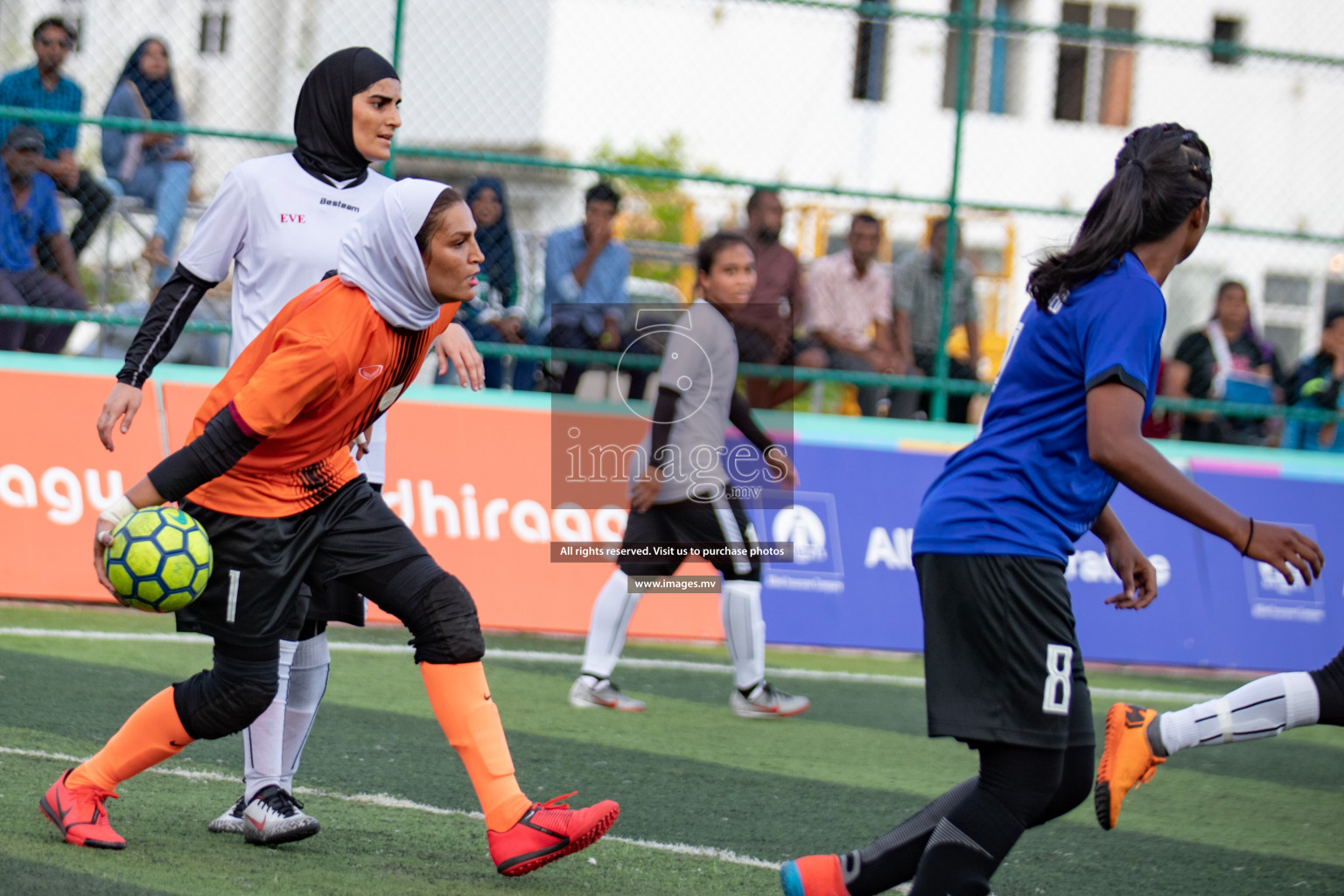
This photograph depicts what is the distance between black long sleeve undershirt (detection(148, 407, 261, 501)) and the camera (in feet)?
11.3

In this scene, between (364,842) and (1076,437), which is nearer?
(1076,437)

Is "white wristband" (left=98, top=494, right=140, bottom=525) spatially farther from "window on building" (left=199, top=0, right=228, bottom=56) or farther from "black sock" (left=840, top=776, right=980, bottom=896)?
"window on building" (left=199, top=0, right=228, bottom=56)

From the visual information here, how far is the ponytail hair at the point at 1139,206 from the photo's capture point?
10.2ft

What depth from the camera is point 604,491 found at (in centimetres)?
846

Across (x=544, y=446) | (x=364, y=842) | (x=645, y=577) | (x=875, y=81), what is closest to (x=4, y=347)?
(x=544, y=446)

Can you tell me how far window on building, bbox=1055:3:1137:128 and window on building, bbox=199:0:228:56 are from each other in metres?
14.5

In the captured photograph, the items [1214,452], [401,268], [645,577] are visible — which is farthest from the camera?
[1214,452]

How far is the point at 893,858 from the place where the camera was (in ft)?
10.9

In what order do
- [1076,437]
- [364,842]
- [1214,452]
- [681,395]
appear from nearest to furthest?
[1076,437] → [364,842] → [681,395] → [1214,452]

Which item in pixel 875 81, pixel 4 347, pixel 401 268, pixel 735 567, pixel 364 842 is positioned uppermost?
pixel 875 81

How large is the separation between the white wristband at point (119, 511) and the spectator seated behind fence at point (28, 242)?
5.90 meters

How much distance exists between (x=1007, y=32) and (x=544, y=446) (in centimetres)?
438

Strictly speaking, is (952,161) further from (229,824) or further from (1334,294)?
(1334,294)

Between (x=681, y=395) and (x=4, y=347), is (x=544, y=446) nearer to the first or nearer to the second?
(x=681, y=395)
